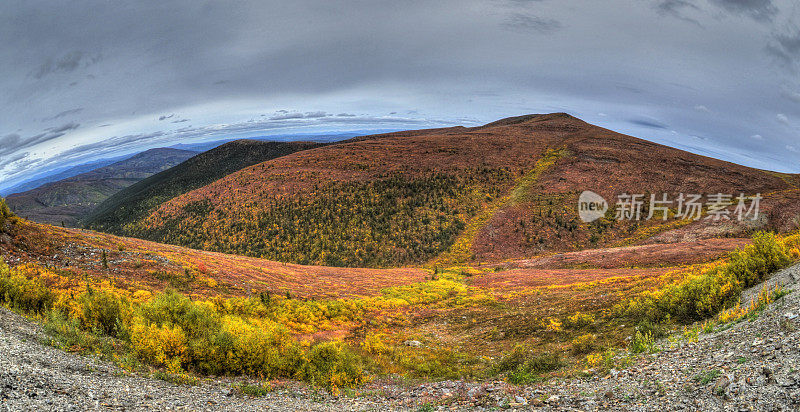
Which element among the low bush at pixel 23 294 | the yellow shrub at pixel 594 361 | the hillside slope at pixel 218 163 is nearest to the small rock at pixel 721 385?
the yellow shrub at pixel 594 361

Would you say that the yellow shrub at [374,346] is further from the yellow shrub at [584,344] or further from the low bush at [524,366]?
the yellow shrub at [584,344]

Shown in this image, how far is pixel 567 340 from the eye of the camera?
1071 cm

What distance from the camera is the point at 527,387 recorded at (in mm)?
7266

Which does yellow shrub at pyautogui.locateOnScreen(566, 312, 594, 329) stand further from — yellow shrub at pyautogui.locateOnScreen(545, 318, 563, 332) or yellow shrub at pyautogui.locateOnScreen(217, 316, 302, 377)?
yellow shrub at pyautogui.locateOnScreen(217, 316, 302, 377)

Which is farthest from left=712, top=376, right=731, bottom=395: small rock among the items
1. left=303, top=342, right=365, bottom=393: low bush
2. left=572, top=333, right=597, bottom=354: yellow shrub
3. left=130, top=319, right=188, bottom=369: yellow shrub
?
left=130, top=319, right=188, bottom=369: yellow shrub

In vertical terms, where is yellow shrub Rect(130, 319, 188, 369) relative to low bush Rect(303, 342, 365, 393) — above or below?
above

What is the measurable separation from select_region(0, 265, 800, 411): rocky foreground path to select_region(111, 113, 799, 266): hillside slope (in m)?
33.4

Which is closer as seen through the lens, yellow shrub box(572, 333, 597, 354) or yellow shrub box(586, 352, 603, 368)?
yellow shrub box(586, 352, 603, 368)

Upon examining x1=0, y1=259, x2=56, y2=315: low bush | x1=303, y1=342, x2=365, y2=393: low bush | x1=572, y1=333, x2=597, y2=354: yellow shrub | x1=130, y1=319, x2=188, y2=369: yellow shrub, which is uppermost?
x1=0, y1=259, x2=56, y2=315: low bush

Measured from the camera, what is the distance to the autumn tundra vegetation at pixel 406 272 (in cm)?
873

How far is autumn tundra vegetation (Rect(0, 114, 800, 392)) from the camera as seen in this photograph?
8.73 meters

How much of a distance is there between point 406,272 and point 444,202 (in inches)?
894

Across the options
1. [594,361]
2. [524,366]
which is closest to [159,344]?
[524,366]

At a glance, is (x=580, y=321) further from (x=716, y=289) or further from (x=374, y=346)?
(x=374, y=346)
